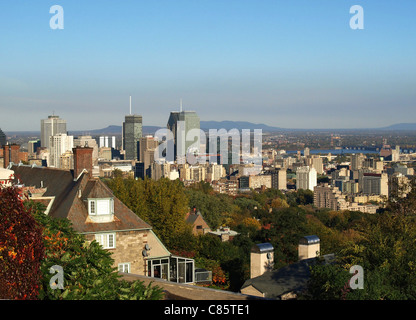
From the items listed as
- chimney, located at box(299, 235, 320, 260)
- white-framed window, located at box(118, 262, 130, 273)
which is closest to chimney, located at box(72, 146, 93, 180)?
white-framed window, located at box(118, 262, 130, 273)

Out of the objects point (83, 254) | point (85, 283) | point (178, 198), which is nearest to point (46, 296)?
point (85, 283)

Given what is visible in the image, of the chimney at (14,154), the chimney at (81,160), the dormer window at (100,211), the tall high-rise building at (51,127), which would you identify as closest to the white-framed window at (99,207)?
the dormer window at (100,211)

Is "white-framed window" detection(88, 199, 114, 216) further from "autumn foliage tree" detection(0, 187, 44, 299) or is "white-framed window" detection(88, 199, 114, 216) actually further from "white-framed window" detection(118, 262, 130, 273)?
"autumn foliage tree" detection(0, 187, 44, 299)

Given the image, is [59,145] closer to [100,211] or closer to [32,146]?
[32,146]

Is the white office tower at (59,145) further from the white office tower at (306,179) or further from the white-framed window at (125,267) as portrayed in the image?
the white-framed window at (125,267)

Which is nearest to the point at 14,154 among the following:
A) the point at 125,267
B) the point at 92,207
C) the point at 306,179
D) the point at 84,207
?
the point at 84,207
